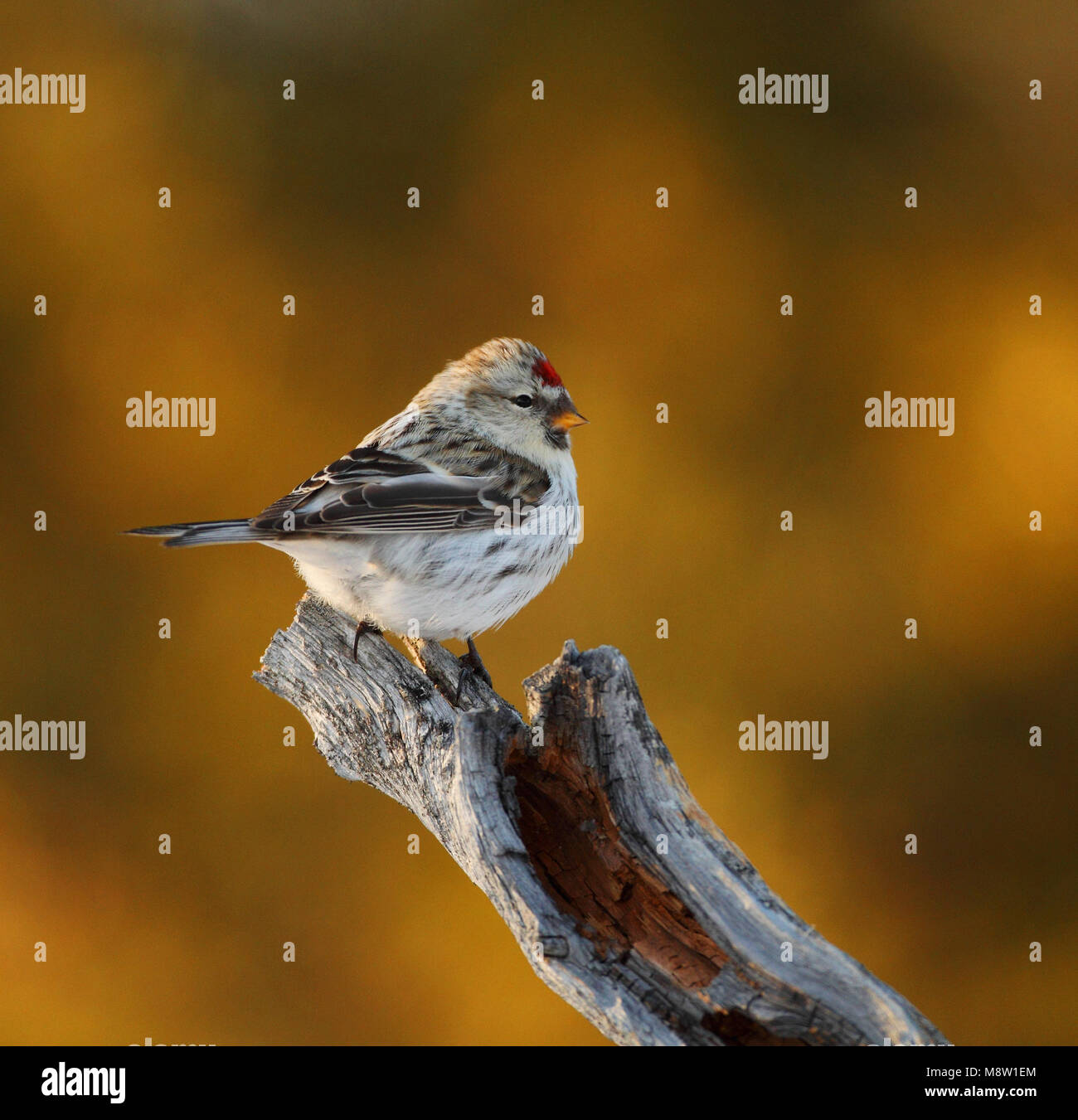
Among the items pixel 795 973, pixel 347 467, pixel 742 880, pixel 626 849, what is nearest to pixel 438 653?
pixel 347 467

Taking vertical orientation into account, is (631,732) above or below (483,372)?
below

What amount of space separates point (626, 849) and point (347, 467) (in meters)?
1.35

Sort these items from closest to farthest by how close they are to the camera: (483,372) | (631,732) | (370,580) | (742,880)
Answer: (742,880)
(631,732)
(370,580)
(483,372)

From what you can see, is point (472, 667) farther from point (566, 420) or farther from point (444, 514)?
point (566, 420)

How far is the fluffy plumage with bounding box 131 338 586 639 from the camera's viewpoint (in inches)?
113

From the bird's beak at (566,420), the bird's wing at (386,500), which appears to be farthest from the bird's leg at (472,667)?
the bird's beak at (566,420)

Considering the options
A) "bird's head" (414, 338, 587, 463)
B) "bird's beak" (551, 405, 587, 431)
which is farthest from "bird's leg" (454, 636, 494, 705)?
"bird's beak" (551, 405, 587, 431)

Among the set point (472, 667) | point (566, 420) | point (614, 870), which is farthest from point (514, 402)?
point (614, 870)

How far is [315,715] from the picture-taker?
2984 mm

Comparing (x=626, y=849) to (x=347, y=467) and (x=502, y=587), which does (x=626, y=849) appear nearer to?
(x=502, y=587)

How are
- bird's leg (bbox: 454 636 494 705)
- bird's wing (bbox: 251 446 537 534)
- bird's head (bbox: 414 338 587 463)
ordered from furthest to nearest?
bird's head (bbox: 414 338 587 463) → bird's leg (bbox: 454 636 494 705) → bird's wing (bbox: 251 446 537 534)

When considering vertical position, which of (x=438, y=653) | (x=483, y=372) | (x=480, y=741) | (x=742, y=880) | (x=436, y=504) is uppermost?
(x=483, y=372)

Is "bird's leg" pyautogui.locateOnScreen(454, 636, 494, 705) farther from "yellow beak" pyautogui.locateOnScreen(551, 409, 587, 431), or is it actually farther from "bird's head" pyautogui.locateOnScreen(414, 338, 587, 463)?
"yellow beak" pyautogui.locateOnScreen(551, 409, 587, 431)

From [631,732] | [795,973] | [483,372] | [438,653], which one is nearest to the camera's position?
[795,973]
